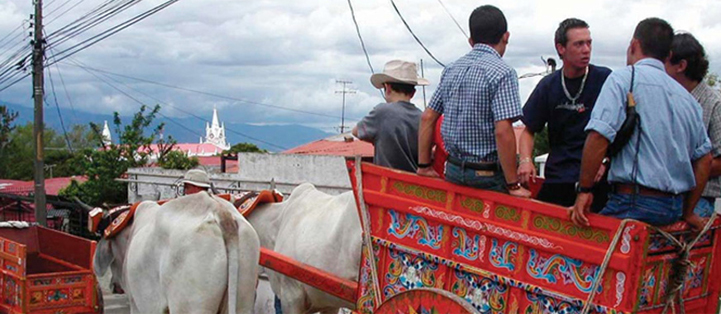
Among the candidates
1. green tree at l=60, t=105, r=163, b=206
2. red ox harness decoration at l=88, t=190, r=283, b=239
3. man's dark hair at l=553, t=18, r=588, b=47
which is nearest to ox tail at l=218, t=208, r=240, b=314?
red ox harness decoration at l=88, t=190, r=283, b=239

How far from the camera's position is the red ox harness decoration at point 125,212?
23.1ft

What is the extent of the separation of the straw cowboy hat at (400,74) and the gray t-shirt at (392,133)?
0.20 m

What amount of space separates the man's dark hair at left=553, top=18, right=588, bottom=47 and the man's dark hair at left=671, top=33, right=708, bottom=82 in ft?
1.72

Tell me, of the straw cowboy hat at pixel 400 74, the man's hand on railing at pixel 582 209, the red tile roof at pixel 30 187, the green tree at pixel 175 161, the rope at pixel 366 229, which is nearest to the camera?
the man's hand on railing at pixel 582 209

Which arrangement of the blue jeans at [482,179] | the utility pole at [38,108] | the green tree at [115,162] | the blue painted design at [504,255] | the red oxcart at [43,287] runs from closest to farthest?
the blue painted design at [504,255], the blue jeans at [482,179], the red oxcart at [43,287], the utility pole at [38,108], the green tree at [115,162]

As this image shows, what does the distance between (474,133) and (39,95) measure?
18.7 metres

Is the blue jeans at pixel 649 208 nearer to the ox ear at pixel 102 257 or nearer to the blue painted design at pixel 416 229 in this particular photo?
the blue painted design at pixel 416 229

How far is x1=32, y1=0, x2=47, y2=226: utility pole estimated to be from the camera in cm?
2114

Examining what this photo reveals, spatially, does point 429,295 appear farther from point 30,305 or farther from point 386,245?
point 30,305

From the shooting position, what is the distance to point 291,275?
228 inches

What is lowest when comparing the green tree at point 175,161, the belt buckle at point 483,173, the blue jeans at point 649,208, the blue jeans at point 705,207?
the green tree at point 175,161

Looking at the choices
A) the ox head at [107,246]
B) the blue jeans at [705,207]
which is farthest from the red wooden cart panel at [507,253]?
the ox head at [107,246]

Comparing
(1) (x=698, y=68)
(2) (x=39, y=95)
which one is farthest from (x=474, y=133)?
(2) (x=39, y=95)

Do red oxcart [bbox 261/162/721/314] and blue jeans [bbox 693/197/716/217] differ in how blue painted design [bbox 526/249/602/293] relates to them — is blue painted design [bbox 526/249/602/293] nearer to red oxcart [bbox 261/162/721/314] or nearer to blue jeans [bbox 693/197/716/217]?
red oxcart [bbox 261/162/721/314]
